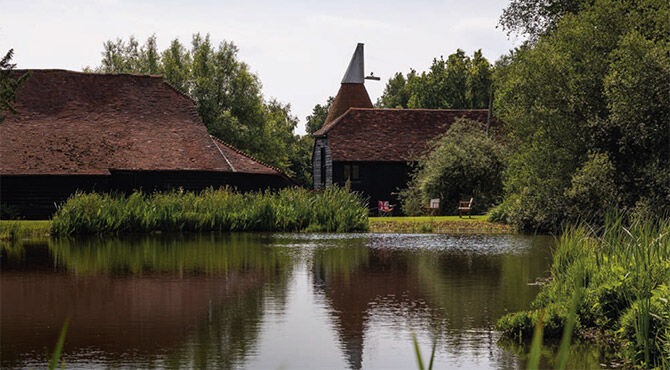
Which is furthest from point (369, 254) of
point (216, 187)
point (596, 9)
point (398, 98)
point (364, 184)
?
point (398, 98)

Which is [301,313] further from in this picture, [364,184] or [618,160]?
[364,184]

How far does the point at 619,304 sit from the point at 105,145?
116 ft

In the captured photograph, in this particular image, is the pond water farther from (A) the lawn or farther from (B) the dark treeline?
(A) the lawn

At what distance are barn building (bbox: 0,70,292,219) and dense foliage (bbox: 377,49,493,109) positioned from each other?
1602 inches

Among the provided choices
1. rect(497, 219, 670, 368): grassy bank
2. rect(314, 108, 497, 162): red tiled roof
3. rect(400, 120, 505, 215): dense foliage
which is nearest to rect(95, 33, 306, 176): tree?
rect(314, 108, 497, 162): red tiled roof

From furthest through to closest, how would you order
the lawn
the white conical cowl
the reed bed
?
the white conical cowl, the lawn, the reed bed

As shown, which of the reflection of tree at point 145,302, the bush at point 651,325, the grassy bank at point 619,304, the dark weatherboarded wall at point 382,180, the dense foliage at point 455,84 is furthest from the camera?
the dense foliage at point 455,84

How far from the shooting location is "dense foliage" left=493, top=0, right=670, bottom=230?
27844 millimetres

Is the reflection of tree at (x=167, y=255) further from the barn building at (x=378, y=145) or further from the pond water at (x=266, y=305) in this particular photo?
the barn building at (x=378, y=145)

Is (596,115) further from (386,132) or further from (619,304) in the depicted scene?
(386,132)

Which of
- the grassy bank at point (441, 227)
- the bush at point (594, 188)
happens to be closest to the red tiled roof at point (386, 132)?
the grassy bank at point (441, 227)

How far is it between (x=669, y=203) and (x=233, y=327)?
2046 cm

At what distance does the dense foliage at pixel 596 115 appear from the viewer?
2784 centimetres

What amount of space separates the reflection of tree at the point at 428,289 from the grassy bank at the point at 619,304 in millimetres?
831
